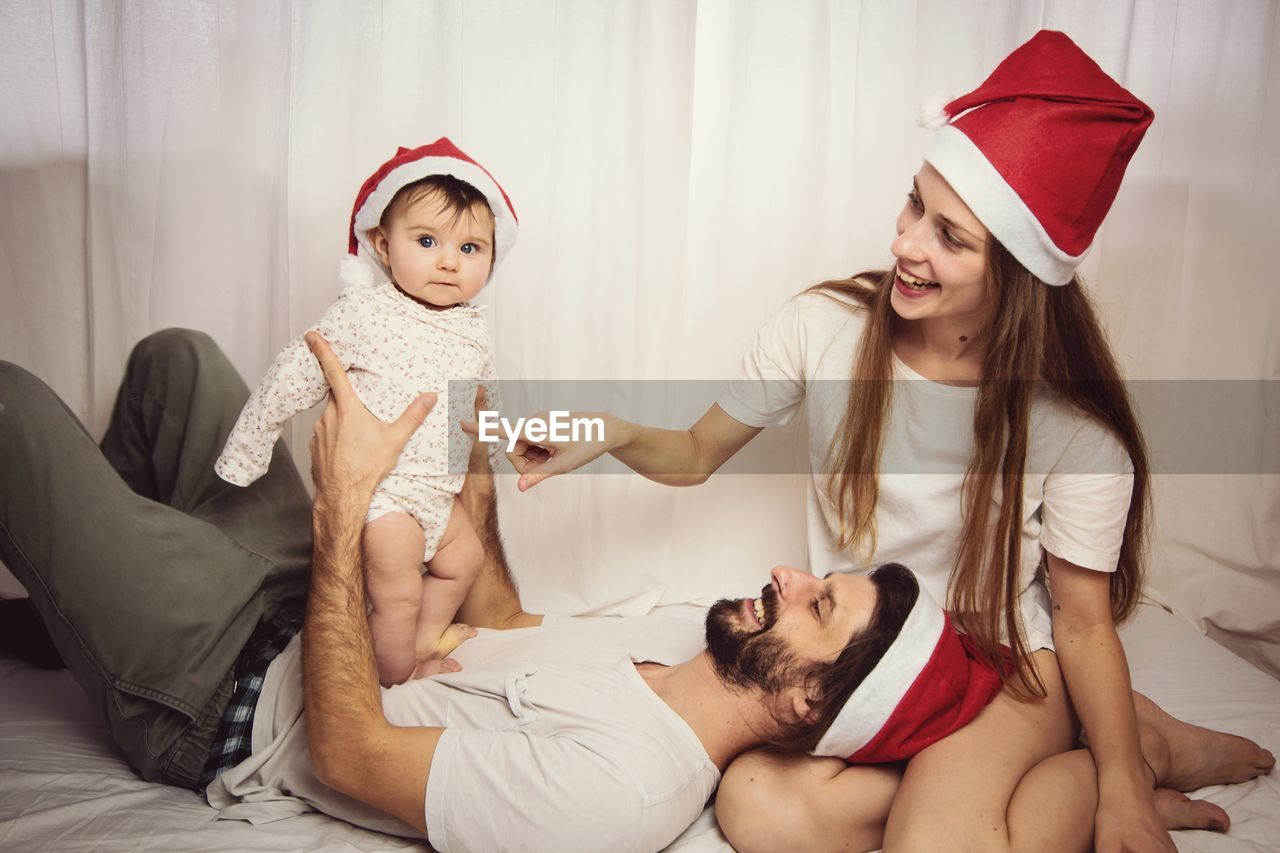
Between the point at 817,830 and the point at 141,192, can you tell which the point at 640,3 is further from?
the point at 817,830

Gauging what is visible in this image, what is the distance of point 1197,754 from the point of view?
1484mm

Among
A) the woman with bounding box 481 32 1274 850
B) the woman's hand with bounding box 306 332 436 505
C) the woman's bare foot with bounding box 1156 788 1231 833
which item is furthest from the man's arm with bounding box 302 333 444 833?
the woman's bare foot with bounding box 1156 788 1231 833

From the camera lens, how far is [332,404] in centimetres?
150

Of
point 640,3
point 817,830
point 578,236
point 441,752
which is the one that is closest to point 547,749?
point 441,752

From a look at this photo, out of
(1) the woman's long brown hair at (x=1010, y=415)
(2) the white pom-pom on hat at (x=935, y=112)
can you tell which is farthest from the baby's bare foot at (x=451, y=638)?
(2) the white pom-pom on hat at (x=935, y=112)

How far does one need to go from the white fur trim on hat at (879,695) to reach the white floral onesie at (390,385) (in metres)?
0.68

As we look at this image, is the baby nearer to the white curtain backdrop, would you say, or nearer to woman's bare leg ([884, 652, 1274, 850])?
the white curtain backdrop

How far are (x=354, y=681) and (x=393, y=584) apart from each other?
0.70 ft

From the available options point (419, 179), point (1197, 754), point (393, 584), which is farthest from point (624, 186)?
point (1197, 754)

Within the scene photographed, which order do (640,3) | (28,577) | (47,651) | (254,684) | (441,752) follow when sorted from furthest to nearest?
(640,3)
(47,651)
(254,684)
(28,577)
(441,752)

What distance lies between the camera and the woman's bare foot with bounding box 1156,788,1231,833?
4.51 feet

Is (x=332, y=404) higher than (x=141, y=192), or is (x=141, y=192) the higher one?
(x=141, y=192)

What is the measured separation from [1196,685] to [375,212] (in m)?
1.62

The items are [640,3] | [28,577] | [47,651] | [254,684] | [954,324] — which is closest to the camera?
[28,577]
